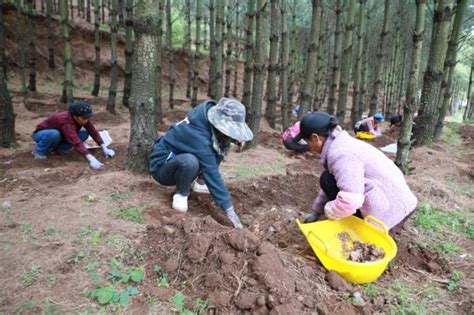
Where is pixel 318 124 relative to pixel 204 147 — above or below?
above

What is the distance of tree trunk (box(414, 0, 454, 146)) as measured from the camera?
5715 mm

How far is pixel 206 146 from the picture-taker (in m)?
3.15

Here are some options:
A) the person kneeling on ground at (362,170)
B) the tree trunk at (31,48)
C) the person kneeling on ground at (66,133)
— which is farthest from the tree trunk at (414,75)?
the tree trunk at (31,48)

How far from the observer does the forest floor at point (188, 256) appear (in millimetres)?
1949

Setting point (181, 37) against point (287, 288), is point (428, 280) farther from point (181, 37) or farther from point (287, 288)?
point (181, 37)

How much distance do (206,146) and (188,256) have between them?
1.17m

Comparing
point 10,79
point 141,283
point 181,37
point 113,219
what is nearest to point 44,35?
point 10,79

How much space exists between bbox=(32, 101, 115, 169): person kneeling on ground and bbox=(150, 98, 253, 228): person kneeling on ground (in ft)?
6.14

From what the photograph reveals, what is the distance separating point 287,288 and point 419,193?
9.74 feet

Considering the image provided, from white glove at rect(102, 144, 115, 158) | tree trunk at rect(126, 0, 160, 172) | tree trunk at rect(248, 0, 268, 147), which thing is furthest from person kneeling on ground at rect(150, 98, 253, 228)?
tree trunk at rect(248, 0, 268, 147)

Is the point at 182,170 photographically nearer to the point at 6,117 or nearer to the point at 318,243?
the point at 318,243

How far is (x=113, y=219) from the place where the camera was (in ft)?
9.18

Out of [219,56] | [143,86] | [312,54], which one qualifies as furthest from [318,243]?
[219,56]

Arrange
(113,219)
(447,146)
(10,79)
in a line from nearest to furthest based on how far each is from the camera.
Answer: (113,219)
(447,146)
(10,79)
